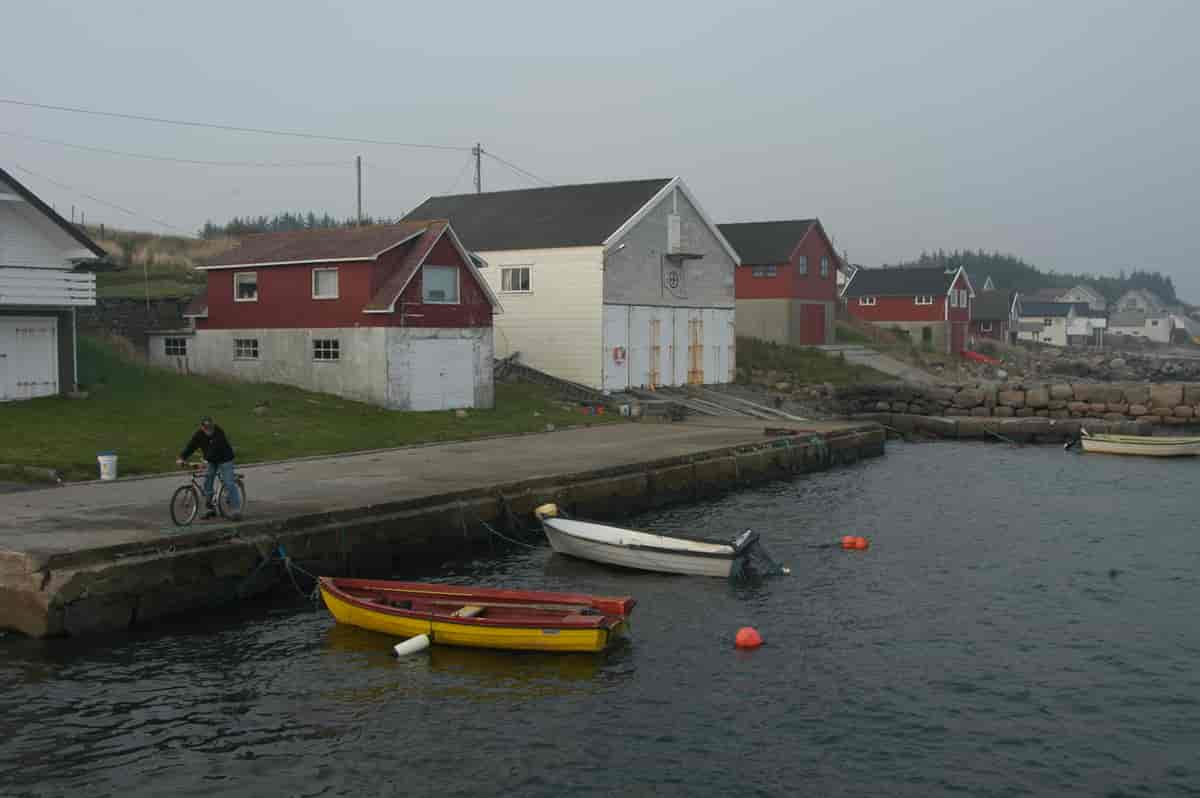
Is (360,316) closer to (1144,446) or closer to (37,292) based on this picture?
(37,292)

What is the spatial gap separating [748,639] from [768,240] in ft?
203

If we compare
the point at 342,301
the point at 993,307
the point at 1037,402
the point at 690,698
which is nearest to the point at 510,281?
the point at 342,301

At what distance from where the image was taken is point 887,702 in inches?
632

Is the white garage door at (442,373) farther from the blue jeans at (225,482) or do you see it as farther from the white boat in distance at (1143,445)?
the white boat in distance at (1143,445)

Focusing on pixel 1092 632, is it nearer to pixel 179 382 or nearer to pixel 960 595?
pixel 960 595

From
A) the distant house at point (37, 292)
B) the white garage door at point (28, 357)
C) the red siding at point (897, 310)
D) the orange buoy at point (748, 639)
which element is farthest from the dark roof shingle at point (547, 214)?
the red siding at point (897, 310)

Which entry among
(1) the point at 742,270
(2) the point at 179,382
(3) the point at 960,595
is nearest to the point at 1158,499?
(3) the point at 960,595

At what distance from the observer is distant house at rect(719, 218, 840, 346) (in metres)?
75.2

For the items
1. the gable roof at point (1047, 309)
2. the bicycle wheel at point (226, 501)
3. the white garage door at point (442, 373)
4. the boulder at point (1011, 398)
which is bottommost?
the bicycle wheel at point (226, 501)

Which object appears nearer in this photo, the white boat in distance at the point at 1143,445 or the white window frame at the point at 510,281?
the white boat in distance at the point at 1143,445

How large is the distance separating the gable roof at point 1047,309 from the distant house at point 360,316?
13274cm

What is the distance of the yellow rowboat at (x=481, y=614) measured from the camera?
17734mm

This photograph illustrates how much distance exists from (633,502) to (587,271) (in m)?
21.4

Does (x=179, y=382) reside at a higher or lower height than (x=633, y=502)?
higher
